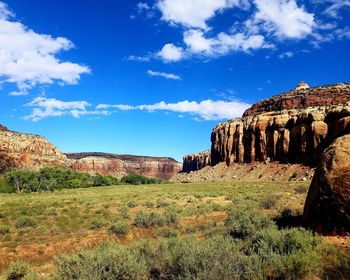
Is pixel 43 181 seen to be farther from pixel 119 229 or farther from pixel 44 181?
pixel 119 229

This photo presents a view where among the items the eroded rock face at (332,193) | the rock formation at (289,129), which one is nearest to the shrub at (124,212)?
the eroded rock face at (332,193)

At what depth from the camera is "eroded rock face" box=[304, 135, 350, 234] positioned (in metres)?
10.6

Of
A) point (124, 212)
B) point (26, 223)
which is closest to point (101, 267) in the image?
point (26, 223)

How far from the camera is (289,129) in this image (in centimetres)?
8381

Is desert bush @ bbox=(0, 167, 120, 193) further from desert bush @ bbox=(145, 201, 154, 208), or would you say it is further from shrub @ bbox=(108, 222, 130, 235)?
shrub @ bbox=(108, 222, 130, 235)

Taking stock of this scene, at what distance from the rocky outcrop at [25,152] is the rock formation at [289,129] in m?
61.0

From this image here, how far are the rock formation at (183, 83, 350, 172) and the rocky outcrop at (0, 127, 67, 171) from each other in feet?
200

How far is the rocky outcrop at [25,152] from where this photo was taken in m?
120

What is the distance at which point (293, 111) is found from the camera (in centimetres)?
8819

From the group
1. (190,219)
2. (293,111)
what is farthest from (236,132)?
(190,219)

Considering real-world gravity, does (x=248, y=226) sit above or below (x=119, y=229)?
above

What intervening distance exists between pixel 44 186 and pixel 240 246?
7972cm

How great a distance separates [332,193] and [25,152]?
12833 centimetres

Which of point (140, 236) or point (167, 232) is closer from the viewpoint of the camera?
point (167, 232)
